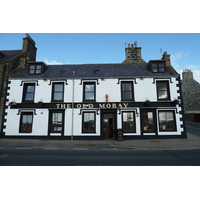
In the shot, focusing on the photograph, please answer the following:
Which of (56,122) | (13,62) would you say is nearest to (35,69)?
(13,62)

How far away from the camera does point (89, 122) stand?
13.4m

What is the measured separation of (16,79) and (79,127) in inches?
355

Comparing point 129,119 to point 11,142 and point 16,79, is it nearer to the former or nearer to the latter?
point 11,142

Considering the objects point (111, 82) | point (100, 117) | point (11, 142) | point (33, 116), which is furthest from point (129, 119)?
point (11, 142)

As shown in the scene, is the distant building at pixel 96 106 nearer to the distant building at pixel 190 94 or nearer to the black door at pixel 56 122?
the black door at pixel 56 122

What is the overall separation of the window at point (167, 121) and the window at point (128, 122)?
283cm

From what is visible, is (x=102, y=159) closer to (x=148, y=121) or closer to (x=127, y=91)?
(x=148, y=121)

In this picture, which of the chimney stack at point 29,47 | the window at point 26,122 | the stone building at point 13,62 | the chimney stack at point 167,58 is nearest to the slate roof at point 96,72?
the chimney stack at point 167,58

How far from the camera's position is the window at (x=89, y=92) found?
14004 mm

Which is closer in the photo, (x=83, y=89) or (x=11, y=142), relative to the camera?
(x=11, y=142)

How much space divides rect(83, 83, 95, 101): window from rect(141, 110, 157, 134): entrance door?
5649 millimetres

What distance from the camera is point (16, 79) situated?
1438cm

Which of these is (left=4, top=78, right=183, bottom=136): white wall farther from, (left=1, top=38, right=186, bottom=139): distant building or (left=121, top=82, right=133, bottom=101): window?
(left=121, top=82, right=133, bottom=101): window

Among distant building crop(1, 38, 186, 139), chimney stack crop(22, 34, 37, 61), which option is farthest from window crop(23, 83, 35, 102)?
chimney stack crop(22, 34, 37, 61)
